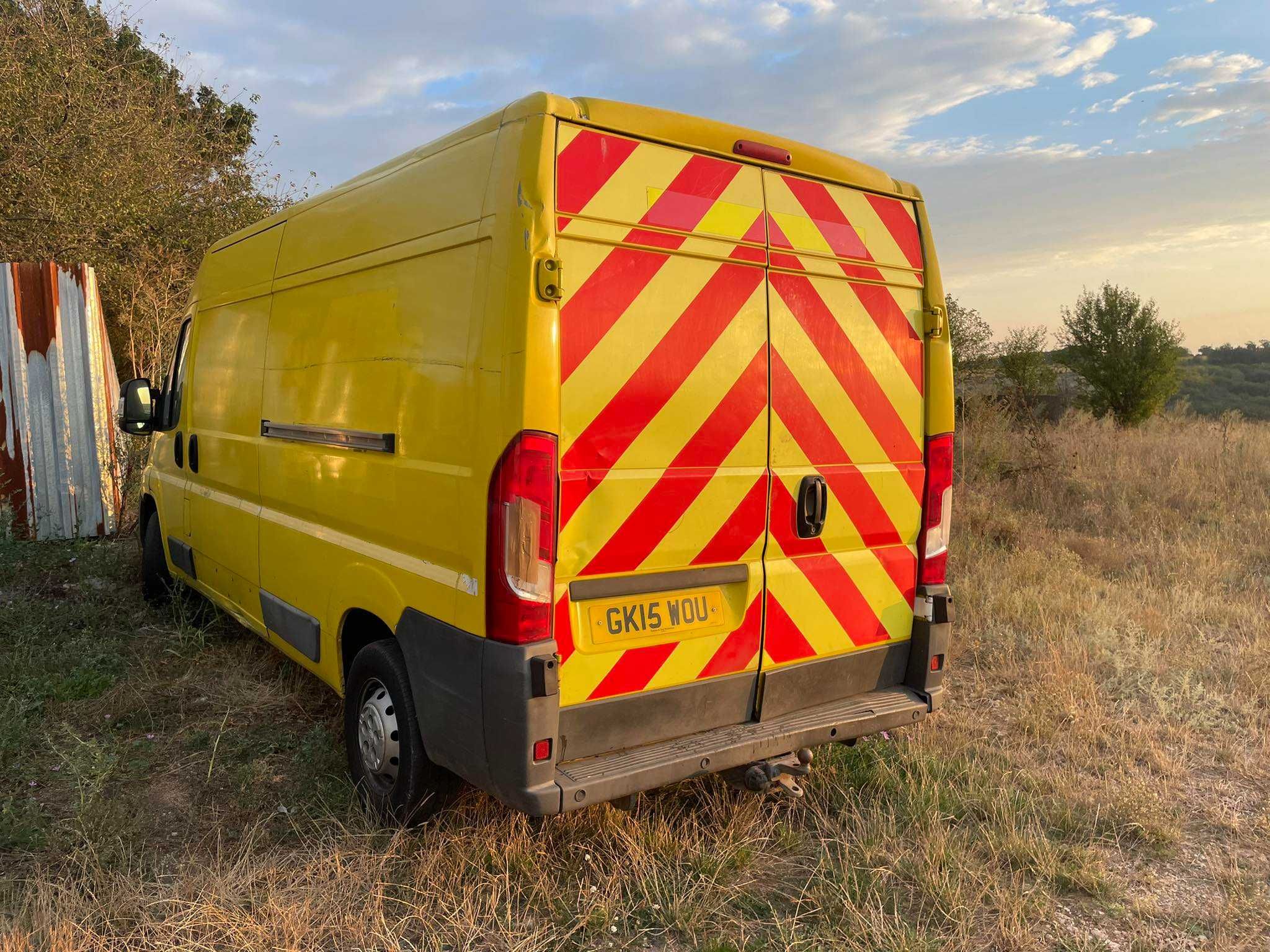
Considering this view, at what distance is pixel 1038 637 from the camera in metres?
5.51

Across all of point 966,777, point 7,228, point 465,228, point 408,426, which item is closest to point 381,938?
point 408,426

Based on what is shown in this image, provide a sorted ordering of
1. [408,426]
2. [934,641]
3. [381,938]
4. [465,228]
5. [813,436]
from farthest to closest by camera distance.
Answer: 1. [934,641]
2. [813,436]
3. [408,426]
4. [465,228]
5. [381,938]

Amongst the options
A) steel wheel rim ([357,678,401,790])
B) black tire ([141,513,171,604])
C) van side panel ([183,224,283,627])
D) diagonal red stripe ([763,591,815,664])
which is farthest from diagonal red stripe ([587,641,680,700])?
black tire ([141,513,171,604])

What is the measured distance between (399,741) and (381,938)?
0.70 metres

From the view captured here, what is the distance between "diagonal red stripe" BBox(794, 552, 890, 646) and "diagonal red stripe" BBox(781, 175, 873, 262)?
1154 mm

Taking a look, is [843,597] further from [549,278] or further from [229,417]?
[229,417]

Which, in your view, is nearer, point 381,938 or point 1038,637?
point 381,938

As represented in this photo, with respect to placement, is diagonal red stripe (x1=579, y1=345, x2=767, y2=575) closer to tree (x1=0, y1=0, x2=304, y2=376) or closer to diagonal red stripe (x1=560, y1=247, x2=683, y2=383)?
diagonal red stripe (x1=560, y1=247, x2=683, y2=383)

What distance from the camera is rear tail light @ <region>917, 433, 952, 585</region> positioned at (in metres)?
3.62

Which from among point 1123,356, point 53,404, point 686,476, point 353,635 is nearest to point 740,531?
point 686,476

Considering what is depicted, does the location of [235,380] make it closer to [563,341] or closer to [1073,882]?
[563,341]

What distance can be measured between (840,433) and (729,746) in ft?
3.98

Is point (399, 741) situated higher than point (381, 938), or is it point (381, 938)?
point (399, 741)

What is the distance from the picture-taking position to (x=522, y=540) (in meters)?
2.56
